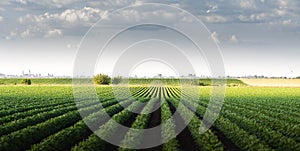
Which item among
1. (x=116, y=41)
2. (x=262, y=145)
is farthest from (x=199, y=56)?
(x=262, y=145)

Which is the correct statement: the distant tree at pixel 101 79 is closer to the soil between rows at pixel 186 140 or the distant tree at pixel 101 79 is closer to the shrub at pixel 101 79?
the shrub at pixel 101 79

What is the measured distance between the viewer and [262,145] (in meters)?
12.6

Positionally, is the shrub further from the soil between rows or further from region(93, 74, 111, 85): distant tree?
the soil between rows

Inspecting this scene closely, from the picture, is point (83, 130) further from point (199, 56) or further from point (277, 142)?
point (277, 142)

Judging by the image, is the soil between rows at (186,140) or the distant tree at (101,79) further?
the distant tree at (101,79)

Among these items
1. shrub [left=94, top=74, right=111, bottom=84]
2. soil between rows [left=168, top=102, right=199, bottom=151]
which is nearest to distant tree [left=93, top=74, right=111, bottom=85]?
shrub [left=94, top=74, right=111, bottom=84]

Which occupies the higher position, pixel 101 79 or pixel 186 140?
pixel 101 79

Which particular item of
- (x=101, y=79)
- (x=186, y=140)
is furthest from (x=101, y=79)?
(x=186, y=140)

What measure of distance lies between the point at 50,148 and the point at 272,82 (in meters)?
118

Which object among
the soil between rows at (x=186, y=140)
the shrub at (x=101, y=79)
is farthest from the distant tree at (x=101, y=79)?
the soil between rows at (x=186, y=140)

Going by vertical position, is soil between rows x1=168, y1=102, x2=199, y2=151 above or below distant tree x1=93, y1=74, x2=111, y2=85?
below

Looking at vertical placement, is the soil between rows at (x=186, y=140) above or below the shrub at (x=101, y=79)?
below

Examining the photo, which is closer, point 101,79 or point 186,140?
point 186,140

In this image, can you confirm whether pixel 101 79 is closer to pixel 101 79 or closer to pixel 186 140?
pixel 101 79
